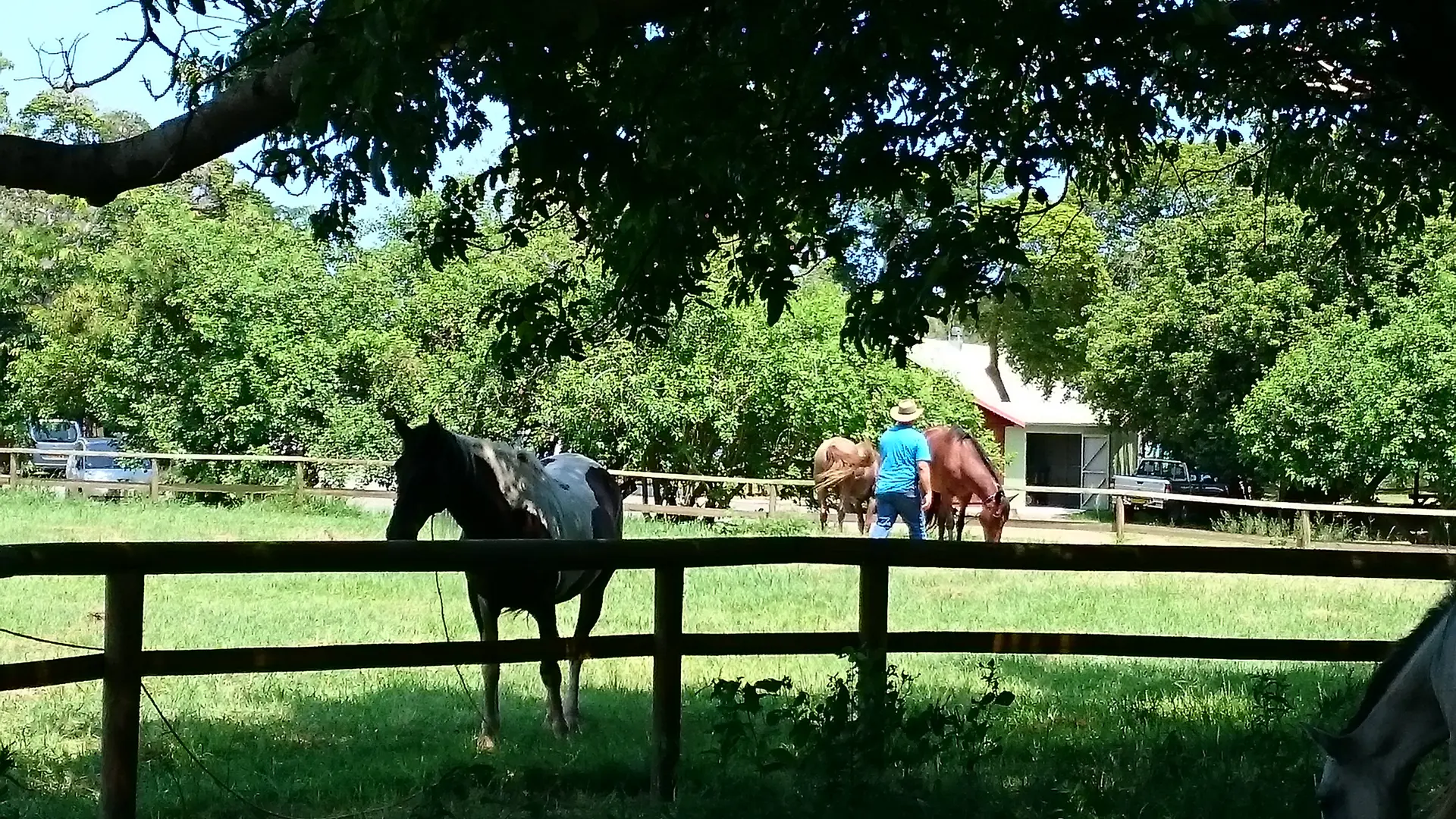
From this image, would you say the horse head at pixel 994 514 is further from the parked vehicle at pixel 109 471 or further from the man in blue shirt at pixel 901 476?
the parked vehicle at pixel 109 471

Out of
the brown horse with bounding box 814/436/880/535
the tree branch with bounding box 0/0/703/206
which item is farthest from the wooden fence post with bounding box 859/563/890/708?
the brown horse with bounding box 814/436/880/535

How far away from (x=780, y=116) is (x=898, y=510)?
8.66 meters

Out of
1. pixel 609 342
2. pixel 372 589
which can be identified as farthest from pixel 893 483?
pixel 609 342

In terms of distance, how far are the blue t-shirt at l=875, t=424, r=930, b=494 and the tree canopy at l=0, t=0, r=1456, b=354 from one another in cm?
636

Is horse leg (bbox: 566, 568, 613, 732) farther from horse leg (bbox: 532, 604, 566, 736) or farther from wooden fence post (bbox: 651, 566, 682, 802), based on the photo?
wooden fence post (bbox: 651, 566, 682, 802)

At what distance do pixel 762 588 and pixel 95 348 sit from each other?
21.1 m

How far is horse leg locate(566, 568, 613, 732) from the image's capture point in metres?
5.17

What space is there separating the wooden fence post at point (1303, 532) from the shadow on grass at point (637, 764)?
41.1 ft

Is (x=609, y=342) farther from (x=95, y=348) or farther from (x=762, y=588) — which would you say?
(x=95, y=348)

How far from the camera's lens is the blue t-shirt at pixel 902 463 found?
45.9 ft

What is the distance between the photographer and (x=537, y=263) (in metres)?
24.8

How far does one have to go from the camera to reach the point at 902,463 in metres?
14.0

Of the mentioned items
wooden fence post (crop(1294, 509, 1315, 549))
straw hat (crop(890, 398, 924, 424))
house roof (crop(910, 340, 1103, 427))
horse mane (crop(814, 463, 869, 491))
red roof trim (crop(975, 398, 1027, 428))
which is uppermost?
house roof (crop(910, 340, 1103, 427))

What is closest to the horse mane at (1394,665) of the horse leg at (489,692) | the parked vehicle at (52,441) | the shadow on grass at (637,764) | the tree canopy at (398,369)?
the shadow on grass at (637,764)
